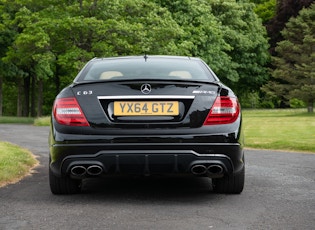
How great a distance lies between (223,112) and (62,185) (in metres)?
1.87

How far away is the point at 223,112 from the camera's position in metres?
5.61

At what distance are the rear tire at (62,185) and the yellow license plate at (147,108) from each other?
107 cm

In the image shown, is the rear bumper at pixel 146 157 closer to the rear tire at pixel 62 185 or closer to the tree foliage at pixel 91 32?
the rear tire at pixel 62 185

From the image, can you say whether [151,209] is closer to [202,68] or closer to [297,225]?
[297,225]

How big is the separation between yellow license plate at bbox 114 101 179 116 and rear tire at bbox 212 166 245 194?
3.60 ft

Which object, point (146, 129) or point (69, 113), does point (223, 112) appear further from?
point (69, 113)

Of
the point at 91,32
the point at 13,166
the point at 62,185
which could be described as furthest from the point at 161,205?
the point at 91,32

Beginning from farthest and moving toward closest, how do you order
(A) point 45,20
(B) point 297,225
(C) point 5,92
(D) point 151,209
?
(C) point 5,92, (A) point 45,20, (D) point 151,209, (B) point 297,225

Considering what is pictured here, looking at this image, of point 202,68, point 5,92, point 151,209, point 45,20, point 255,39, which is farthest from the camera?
point 5,92

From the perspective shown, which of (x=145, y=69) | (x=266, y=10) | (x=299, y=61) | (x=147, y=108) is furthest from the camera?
(x=266, y=10)

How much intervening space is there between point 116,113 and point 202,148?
0.88 metres

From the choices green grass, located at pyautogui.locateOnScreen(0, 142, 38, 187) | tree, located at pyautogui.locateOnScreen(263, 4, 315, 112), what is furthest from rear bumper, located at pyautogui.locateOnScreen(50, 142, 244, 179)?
tree, located at pyautogui.locateOnScreen(263, 4, 315, 112)

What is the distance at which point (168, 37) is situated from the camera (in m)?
32.0

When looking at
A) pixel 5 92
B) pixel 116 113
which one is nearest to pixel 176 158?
pixel 116 113
